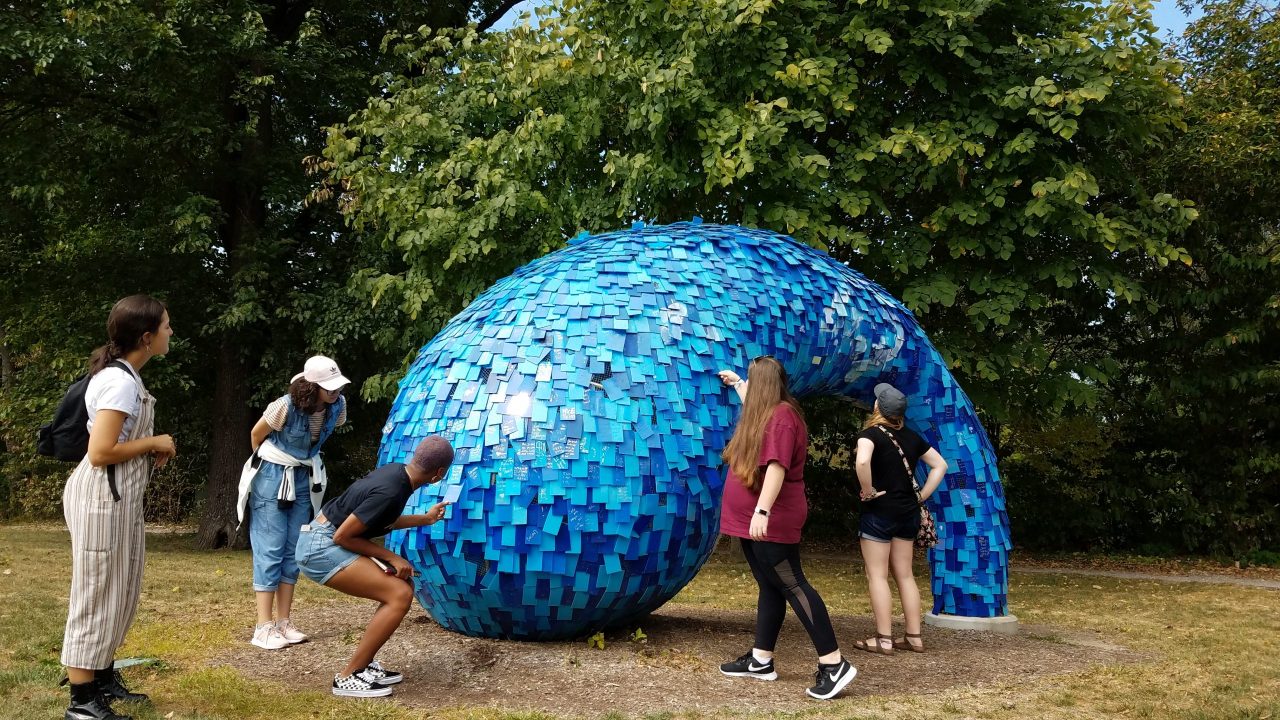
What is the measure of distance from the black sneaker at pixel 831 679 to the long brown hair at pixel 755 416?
0.93 metres

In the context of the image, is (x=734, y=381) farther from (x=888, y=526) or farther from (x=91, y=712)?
(x=91, y=712)

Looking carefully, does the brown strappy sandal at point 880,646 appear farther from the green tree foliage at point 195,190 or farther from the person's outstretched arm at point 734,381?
the green tree foliage at point 195,190

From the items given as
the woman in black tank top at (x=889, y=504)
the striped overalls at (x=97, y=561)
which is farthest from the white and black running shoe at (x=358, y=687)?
the woman in black tank top at (x=889, y=504)

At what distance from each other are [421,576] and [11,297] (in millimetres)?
12709

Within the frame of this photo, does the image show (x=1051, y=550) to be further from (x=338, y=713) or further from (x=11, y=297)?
(x=11, y=297)

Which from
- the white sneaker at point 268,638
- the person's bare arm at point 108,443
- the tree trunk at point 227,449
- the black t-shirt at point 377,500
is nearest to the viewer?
the person's bare arm at point 108,443

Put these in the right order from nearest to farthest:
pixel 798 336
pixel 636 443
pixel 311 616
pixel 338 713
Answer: pixel 338 713
pixel 636 443
pixel 798 336
pixel 311 616

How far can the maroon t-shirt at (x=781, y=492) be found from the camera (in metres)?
4.78

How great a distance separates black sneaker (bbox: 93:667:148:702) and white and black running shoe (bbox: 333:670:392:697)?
825 mm

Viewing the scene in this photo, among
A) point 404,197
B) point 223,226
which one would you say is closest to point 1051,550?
point 404,197

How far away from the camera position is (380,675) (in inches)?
184

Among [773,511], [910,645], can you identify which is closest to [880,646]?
[910,645]

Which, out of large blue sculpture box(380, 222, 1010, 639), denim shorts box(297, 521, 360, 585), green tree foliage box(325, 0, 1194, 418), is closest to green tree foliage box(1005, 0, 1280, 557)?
green tree foliage box(325, 0, 1194, 418)

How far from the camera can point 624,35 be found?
Result: 35.5 ft
